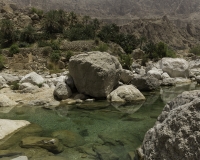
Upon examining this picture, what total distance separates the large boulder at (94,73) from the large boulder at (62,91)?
1.04 m

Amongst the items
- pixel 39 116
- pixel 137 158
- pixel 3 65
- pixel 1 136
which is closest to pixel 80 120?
pixel 39 116

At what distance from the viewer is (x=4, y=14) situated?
63406mm

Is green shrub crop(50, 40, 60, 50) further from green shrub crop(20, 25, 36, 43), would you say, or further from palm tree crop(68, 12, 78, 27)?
palm tree crop(68, 12, 78, 27)

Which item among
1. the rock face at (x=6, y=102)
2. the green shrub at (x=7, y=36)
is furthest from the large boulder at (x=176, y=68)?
the green shrub at (x=7, y=36)

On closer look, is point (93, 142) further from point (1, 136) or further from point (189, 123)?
point (189, 123)

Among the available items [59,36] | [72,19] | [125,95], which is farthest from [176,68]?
[72,19]

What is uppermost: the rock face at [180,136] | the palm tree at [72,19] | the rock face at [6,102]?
the palm tree at [72,19]

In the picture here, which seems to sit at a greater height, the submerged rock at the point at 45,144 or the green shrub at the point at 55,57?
the submerged rock at the point at 45,144

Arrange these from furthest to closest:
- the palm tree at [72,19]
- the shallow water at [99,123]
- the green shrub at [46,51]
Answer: the palm tree at [72,19]
the green shrub at [46,51]
the shallow water at [99,123]

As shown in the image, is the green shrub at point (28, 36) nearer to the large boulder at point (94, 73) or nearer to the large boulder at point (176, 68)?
the large boulder at point (176, 68)

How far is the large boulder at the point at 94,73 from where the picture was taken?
56.9 feet

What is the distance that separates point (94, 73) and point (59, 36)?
4035 cm

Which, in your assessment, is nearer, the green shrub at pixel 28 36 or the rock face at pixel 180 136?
the rock face at pixel 180 136

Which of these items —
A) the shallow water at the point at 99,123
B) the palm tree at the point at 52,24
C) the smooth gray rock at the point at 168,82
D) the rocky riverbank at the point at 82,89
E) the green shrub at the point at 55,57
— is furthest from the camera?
the palm tree at the point at 52,24
